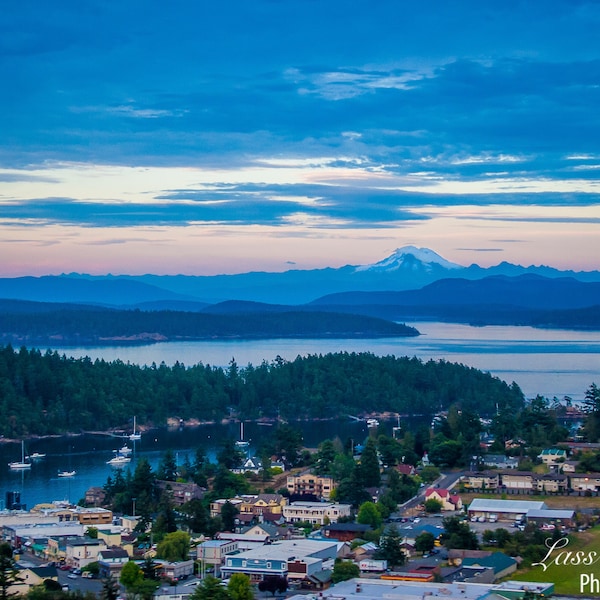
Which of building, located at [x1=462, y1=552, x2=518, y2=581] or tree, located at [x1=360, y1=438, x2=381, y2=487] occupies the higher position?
tree, located at [x1=360, y1=438, x2=381, y2=487]

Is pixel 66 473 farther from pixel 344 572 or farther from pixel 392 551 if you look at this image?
pixel 344 572

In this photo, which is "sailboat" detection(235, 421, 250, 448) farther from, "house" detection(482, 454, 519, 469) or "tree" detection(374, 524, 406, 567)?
"tree" detection(374, 524, 406, 567)

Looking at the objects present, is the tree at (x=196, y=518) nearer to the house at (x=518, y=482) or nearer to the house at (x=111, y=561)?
the house at (x=111, y=561)

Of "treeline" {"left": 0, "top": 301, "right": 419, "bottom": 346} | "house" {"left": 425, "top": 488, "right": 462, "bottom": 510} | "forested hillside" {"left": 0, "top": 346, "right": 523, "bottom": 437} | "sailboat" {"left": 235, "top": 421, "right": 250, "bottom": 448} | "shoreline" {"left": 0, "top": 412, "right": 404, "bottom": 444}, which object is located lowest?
"house" {"left": 425, "top": 488, "right": 462, "bottom": 510}

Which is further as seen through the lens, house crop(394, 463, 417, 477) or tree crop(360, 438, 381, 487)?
house crop(394, 463, 417, 477)

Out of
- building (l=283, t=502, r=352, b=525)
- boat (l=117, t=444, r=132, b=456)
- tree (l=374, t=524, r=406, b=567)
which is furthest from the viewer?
boat (l=117, t=444, r=132, b=456)

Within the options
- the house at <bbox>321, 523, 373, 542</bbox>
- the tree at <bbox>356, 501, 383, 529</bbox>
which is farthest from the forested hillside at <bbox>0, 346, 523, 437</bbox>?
the house at <bbox>321, 523, 373, 542</bbox>

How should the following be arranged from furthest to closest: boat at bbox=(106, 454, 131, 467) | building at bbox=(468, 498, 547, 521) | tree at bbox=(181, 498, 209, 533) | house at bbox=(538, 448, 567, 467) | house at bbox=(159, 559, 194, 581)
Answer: boat at bbox=(106, 454, 131, 467) → house at bbox=(538, 448, 567, 467) → building at bbox=(468, 498, 547, 521) → tree at bbox=(181, 498, 209, 533) → house at bbox=(159, 559, 194, 581)

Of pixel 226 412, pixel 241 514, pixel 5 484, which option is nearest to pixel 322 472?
pixel 241 514
